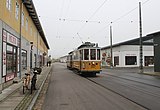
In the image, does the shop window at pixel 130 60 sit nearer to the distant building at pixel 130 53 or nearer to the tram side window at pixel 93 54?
the distant building at pixel 130 53

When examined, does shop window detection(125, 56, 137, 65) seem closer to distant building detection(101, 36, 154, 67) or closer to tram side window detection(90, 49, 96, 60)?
distant building detection(101, 36, 154, 67)

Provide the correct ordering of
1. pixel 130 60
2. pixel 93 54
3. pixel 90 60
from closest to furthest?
pixel 90 60 → pixel 93 54 → pixel 130 60

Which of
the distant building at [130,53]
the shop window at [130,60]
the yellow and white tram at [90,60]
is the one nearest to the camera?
the yellow and white tram at [90,60]

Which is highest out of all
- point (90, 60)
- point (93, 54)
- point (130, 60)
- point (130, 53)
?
point (130, 53)

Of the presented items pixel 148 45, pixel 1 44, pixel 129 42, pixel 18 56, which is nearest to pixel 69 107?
pixel 1 44

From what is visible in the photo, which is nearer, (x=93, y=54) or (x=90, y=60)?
(x=90, y=60)

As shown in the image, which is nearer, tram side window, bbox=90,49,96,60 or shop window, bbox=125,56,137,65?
tram side window, bbox=90,49,96,60

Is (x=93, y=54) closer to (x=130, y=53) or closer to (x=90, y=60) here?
(x=90, y=60)

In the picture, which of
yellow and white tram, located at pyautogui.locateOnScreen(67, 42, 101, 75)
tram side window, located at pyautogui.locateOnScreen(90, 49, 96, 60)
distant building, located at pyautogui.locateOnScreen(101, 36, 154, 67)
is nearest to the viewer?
yellow and white tram, located at pyautogui.locateOnScreen(67, 42, 101, 75)

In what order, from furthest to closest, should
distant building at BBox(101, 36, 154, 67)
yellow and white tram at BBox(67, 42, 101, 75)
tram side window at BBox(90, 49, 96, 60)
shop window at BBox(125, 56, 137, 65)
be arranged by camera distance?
shop window at BBox(125, 56, 137, 65) → distant building at BBox(101, 36, 154, 67) → tram side window at BBox(90, 49, 96, 60) → yellow and white tram at BBox(67, 42, 101, 75)

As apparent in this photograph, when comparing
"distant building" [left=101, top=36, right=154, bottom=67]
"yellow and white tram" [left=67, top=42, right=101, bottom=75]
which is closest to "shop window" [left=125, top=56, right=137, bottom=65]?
"distant building" [left=101, top=36, right=154, bottom=67]

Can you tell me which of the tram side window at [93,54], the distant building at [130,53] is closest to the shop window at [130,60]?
the distant building at [130,53]

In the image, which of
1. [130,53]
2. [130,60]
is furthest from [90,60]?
[130,60]

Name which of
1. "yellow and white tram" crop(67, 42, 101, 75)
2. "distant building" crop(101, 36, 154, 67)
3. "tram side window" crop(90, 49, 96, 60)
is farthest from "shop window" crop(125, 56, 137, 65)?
"tram side window" crop(90, 49, 96, 60)
